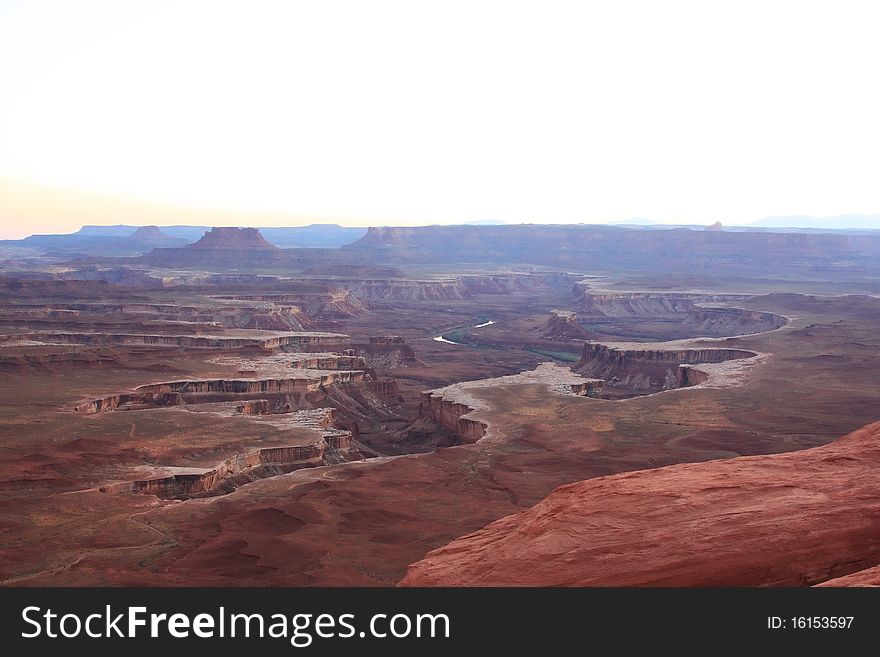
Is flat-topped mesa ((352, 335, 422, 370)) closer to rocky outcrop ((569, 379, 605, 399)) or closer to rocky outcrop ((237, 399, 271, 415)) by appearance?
rocky outcrop ((569, 379, 605, 399))

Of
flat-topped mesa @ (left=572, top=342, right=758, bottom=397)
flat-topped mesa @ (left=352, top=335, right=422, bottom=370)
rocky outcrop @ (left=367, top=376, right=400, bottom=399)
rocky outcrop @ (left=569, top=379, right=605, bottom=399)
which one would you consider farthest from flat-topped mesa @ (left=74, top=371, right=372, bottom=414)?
flat-topped mesa @ (left=352, top=335, right=422, bottom=370)

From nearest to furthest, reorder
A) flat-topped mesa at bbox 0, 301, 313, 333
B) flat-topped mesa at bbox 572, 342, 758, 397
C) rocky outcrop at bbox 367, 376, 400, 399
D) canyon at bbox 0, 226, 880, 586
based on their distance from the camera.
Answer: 1. canyon at bbox 0, 226, 880, 586
2. rocky outcrop at bbox 367, 376, 400, 399
3. flat-topped mesa at bbox 572, 342, 758, 397
4. flat-topped mesa at bbox 0, 301, 313, 333

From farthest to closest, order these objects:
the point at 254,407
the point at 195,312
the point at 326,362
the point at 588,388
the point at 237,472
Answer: the point at 195,312
the point at 326,362
the point at 588,388
the point at 254,407
the point at 237,472

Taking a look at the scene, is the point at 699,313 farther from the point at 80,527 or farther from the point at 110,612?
the point at 110,612

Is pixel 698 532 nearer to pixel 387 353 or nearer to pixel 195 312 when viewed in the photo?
pixel 387 353

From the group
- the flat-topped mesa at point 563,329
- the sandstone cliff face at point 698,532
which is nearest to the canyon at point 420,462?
the sandstone cliff face at point 698,532

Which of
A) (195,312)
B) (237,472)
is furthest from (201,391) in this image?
(195,312)

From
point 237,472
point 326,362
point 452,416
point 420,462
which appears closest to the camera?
point 237,472
